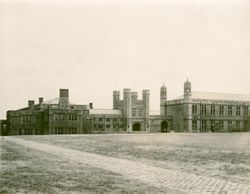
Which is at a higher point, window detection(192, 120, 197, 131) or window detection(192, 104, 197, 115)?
window detection(192, 104, 197, 115)

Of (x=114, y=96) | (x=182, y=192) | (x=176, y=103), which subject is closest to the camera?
(x=182, y=192)

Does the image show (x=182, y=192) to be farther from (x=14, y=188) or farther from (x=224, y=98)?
(x=224, y=98)

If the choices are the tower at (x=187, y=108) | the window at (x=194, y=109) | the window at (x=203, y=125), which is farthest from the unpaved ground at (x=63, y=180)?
the window at (x=203, y=125)

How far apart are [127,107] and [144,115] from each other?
3.21 m

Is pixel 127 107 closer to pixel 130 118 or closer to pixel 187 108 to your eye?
pixel 130 118

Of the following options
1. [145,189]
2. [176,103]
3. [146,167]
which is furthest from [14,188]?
[176,103]

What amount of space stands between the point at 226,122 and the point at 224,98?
4197 mm

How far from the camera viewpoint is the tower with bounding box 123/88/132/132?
65.9m

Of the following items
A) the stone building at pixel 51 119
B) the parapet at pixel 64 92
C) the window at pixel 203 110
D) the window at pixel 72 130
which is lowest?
the window at pixel 72 130

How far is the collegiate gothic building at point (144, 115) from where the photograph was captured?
5188cm

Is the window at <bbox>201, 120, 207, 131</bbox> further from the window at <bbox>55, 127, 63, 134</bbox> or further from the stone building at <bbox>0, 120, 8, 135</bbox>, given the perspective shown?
the stone building at <bbox>0, 120, 8, 135</bbox>

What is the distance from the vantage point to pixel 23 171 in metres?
10.9

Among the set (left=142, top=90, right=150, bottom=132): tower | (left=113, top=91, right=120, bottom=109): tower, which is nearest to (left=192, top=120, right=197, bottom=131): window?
(left=142, top=90, right=150, bottom=132): tower

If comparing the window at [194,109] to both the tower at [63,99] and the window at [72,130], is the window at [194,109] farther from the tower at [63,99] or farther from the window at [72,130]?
the tower at [63,99]
